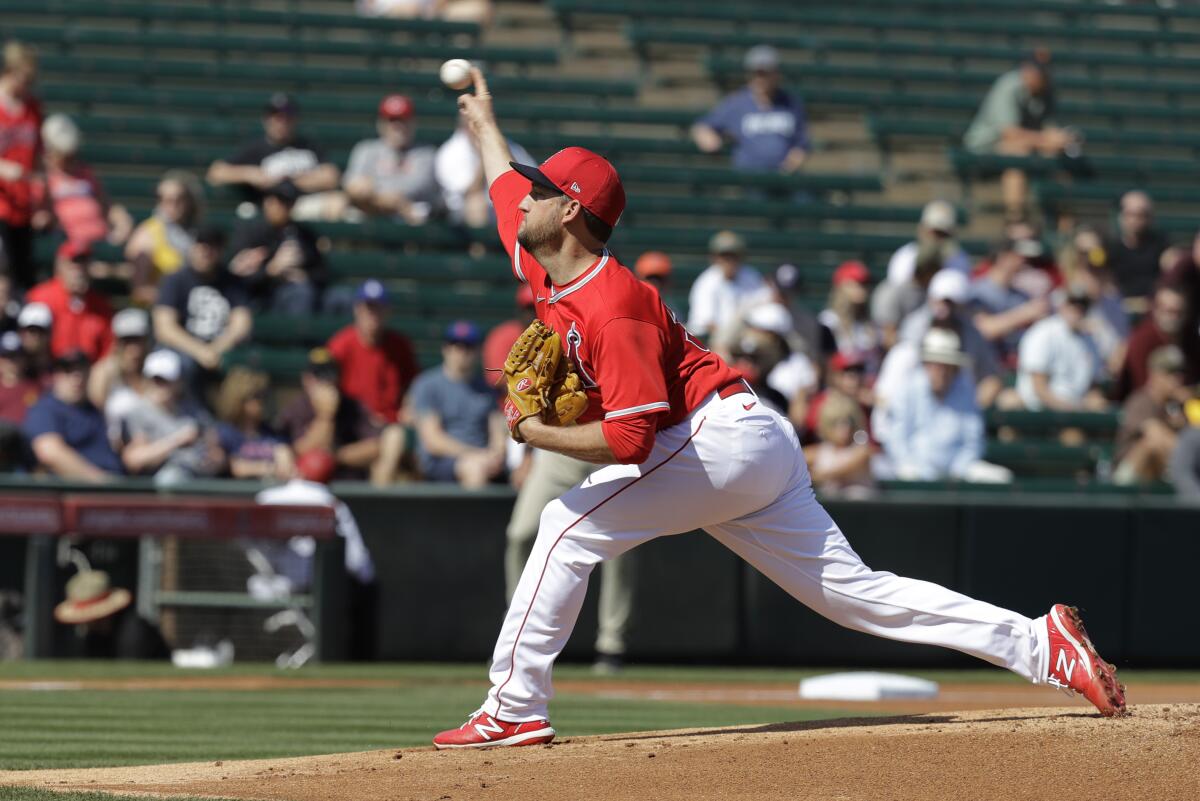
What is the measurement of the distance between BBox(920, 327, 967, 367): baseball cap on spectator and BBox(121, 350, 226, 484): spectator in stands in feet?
15.3

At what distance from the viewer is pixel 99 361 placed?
1208 centimetres

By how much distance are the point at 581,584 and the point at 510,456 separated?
636 centimetres

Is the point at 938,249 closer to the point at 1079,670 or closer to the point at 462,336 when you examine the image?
the point at 462,336

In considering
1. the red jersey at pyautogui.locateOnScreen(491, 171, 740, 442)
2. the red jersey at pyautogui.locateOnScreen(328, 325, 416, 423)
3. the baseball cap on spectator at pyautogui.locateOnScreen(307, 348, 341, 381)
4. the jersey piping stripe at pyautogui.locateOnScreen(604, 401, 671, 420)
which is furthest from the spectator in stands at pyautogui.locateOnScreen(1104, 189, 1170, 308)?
→ the jersey piping stripe at pyautogui.locateOnScreen(604, 401, 671, 420)

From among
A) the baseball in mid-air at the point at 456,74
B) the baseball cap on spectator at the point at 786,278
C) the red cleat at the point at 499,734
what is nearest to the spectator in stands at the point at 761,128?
the baseball cap on spectator at the point at 786,278

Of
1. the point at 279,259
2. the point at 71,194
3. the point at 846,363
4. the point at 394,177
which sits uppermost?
the point at 394,177

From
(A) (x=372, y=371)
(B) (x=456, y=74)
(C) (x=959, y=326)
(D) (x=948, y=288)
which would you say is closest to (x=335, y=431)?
(A) (x=372, y=371)

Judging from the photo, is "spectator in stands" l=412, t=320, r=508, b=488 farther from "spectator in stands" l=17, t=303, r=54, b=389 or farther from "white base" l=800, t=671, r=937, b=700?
"white base" l=800, t=671, r=937, b=700

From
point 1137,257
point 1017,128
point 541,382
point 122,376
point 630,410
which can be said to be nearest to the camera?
point 630,410

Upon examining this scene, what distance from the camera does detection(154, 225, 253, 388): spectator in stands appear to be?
40.4 feet

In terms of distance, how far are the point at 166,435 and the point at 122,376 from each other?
566 millimetres

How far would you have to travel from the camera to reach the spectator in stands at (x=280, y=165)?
46.1 ft

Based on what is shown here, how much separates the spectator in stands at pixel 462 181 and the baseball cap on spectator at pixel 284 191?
1284 millimetres

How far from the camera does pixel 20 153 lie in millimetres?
13289
